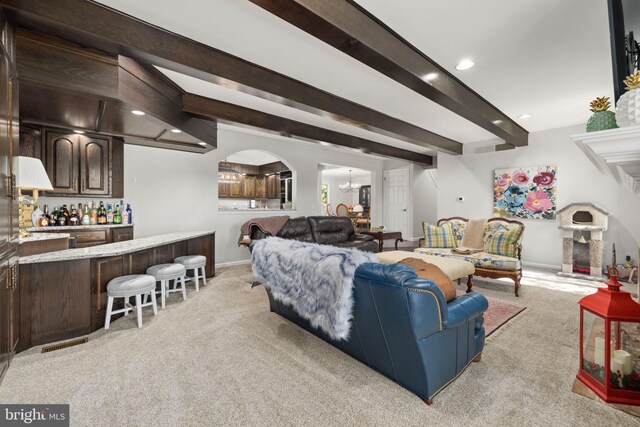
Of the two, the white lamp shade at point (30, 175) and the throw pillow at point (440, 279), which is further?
the white lamp shade at point (30, 175)

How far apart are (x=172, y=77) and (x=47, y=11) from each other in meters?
1.35

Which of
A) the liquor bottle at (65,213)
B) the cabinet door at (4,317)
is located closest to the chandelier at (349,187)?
the liquor bottle at (65,213)

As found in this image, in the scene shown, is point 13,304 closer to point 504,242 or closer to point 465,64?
point 465,64

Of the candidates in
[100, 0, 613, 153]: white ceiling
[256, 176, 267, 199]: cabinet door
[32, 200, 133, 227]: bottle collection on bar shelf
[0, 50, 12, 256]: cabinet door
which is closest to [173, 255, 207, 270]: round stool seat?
[32, 200, 133, 227]: bottle collection on bar shelf

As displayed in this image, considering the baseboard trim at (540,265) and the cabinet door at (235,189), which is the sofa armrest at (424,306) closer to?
the baseboard trim at (540,265)

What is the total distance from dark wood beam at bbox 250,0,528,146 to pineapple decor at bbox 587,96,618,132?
1423 millimetres

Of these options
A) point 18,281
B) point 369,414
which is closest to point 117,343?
point 18,281

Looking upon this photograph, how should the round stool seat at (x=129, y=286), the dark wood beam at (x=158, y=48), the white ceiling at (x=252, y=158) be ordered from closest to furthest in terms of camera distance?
the dark wood beam at (x=158, y=48) → the round stool seat at (x=129, y=286) → the white ceiling at (x=252, y=158)

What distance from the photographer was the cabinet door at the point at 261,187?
922cm

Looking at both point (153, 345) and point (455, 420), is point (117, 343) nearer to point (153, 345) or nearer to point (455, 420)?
point (153, 345)

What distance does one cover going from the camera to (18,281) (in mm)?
2199

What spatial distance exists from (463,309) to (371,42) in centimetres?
205

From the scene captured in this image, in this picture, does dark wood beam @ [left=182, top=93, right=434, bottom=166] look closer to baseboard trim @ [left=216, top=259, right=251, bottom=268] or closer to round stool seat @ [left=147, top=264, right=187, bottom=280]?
round stool seat @ [left=147, top=264, right=187, bottom=280]

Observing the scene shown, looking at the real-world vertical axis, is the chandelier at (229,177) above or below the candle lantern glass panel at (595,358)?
above
